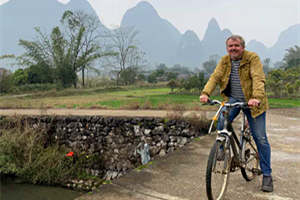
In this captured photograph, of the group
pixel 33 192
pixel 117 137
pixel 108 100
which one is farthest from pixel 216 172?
pixel 108 100

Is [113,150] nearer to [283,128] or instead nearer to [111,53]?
[283,128]

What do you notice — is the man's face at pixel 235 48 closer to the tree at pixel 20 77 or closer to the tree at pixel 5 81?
the tree at pixel 5 81

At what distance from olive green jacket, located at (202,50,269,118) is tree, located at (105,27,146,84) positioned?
31.1m

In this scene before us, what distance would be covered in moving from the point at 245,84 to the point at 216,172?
43.1 inches

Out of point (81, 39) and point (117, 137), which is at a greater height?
point (81, 39)

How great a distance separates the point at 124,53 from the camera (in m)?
37.4

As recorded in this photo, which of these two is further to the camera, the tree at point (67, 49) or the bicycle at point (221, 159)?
the tree at point (67, 49)

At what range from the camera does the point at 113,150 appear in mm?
8789

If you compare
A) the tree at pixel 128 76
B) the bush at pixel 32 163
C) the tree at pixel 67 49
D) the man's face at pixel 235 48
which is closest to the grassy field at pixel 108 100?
the tree at pixel 67 49

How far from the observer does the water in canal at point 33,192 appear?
6502 millimetres

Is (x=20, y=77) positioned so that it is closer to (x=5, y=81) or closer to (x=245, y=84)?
(x=5, y=81)

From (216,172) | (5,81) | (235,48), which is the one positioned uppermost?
(5,81)

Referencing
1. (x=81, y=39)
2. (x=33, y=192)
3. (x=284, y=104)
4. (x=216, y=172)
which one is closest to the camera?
(x=216, y=172)

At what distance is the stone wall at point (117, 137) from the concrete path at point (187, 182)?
2923 millimetres
